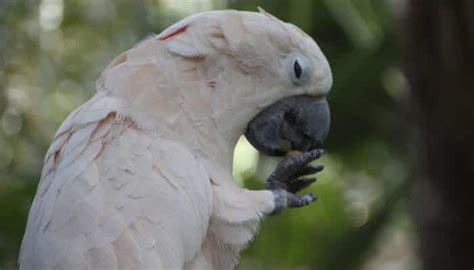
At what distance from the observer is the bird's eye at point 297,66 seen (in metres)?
2.11

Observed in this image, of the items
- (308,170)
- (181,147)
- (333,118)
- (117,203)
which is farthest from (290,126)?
(333,118)

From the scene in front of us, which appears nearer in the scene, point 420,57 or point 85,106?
point 85,106

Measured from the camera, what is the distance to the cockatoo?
194 centimetres

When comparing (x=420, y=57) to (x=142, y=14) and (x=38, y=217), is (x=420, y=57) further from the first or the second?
(x=38, y=217)

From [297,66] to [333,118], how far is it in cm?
146

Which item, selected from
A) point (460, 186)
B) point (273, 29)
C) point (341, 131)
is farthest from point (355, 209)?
point (273, 29)

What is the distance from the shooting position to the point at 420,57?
3.24 meters

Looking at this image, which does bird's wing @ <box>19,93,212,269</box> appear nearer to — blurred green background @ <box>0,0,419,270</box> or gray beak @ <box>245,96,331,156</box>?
gray beak @ <box>245,96,331,156</box>

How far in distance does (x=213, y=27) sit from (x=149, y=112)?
0.72 ft

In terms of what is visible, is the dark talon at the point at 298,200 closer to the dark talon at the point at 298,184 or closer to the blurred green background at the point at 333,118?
the dark talon at the point at 298,184

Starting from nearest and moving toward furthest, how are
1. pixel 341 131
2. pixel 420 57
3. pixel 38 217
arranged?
pixel 38 217 < pixel 420 57 < pixel 341 131

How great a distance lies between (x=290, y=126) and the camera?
219 centimetres

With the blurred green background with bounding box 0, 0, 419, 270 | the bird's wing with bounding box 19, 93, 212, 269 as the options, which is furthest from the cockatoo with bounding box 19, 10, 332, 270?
the blurred green background with bounding box 0, 0, 419, 270

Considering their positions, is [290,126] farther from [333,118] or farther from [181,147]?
[333,118]
